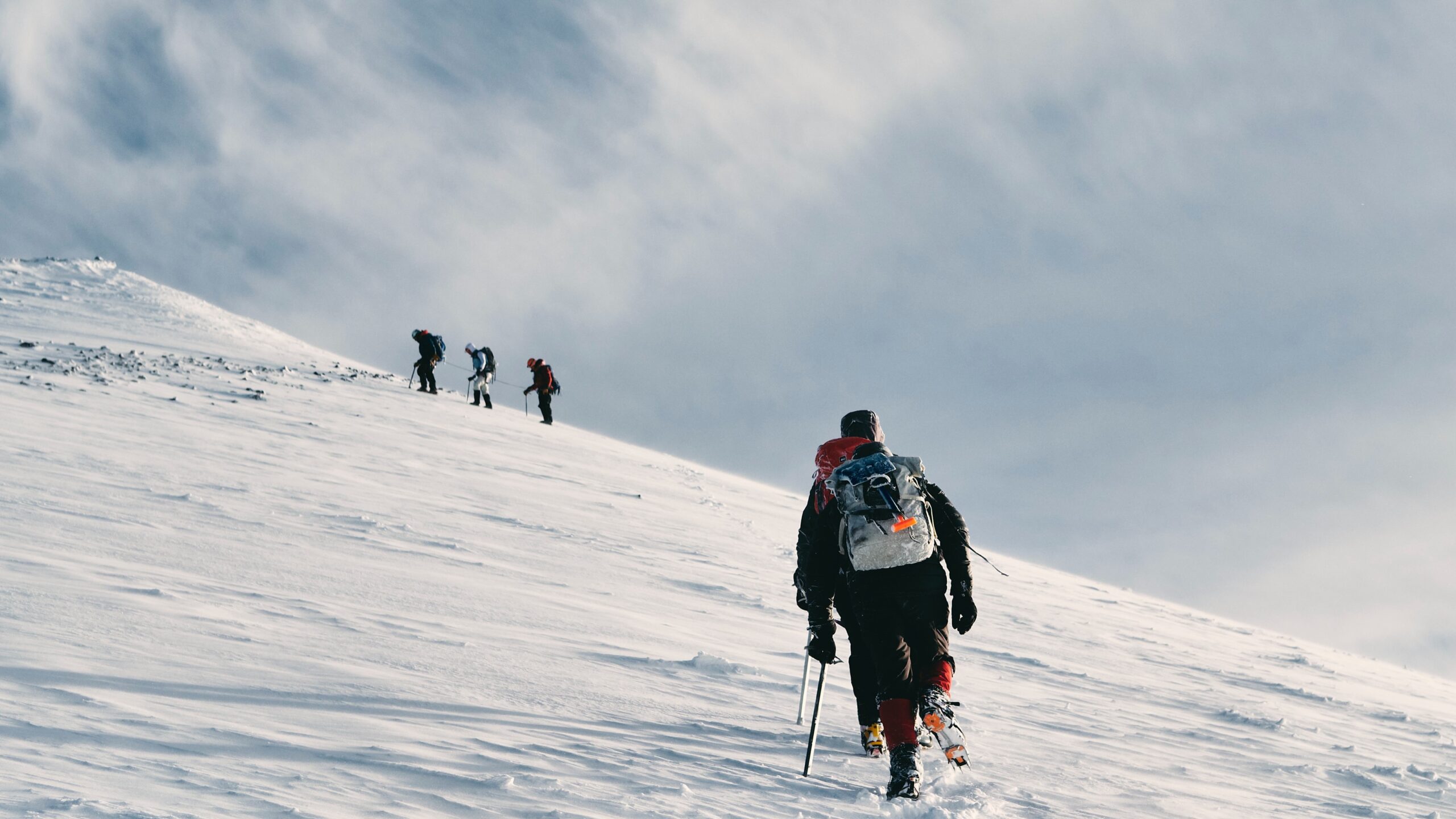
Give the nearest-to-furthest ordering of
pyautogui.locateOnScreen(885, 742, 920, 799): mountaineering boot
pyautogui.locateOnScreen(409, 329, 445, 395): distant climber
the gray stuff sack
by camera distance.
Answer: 1. pyautogui.locateOnScreen(885, 742, 920, 799): mountaineering boot
2. the gray stuff sack
3. pyautogui.locateOnScreen(409, 329, 445, 395): distant climber

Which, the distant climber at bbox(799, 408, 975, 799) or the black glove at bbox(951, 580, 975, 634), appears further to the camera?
the black glove at bbox(951, 580, 975, 634)

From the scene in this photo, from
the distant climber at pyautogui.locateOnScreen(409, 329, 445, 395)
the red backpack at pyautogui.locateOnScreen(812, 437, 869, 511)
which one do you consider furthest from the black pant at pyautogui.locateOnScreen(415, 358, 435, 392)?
the red backpack at pyautogui.locateOnScreen(812, 437, 869, 511)

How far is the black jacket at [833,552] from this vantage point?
4199mm

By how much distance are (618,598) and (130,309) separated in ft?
87.4

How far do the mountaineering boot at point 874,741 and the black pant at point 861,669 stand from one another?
0.05 m

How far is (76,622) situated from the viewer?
466cm

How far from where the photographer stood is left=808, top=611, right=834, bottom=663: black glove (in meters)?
4.39

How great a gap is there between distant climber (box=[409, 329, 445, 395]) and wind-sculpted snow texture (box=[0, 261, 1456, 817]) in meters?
9.45

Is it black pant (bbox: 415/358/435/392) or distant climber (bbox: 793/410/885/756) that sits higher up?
black pant (bbox: 415/358/435/392)

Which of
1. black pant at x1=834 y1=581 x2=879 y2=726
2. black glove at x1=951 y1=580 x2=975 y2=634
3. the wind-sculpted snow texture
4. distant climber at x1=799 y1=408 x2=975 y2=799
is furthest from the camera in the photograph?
black pant at x1=834 y1=581 x2=879 y2=726

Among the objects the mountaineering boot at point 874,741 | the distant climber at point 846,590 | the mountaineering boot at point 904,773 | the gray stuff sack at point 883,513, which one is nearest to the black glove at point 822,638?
the distant climber at point 846,590

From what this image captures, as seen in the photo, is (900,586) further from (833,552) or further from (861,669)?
(861,669)

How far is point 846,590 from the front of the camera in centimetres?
457

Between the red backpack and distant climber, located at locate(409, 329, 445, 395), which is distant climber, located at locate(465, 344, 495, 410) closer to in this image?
distant climber, located at locate(409, 329, 445, 395)
